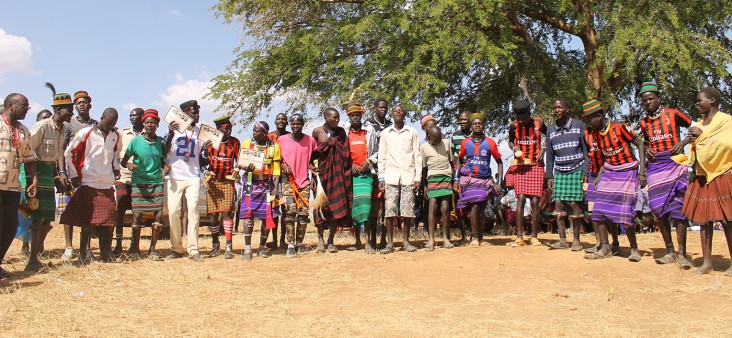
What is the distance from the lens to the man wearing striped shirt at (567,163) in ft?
26.1

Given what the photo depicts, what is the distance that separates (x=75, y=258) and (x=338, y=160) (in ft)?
12.4

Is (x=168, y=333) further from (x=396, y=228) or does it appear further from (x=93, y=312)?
(x=396, y=228)

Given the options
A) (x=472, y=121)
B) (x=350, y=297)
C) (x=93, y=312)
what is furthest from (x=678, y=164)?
(x=93, y=312)

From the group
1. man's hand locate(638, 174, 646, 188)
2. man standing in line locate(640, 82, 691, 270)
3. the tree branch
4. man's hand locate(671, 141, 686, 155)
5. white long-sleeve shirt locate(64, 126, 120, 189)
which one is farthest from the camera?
the tree branch

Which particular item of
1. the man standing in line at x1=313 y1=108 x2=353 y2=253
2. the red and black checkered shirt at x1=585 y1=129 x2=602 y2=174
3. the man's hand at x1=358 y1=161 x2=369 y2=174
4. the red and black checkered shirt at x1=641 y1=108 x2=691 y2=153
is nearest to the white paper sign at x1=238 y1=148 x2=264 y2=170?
the man standing in line at x1=313 y1=108 x2=353 y2=253

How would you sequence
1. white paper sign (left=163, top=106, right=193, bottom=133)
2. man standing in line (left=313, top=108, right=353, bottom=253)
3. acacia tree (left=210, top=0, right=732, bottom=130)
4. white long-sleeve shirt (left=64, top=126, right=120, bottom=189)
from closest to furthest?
white long-sleeve shirt (left=64, top=126, right=120, bottom=189) → white paper sign (left=163, top=106, right=193, bottom=133) → man standing in line (left=313, top=108, right=353, bottom=253) → acacia tree (left=210, top=0, right=732, bottom=130)

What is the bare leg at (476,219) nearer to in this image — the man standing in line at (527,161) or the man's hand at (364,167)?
the man standing in line at (527,161)

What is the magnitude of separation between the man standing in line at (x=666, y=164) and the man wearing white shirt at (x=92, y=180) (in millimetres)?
6537

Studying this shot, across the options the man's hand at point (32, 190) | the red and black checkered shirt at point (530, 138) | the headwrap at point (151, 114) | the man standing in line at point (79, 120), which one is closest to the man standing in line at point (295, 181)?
the headwrap at point (151, 114)

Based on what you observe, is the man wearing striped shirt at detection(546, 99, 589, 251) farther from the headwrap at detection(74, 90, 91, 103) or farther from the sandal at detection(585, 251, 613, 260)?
the headwrap at detection(74, 90, 91, 103)

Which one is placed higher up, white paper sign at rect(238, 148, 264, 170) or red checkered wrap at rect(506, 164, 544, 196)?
white paper sign at rect(238, 148, 264, 170)

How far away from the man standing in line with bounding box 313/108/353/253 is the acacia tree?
13.2 ft

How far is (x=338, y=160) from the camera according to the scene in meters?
8.77

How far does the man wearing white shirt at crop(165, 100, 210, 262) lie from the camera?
27.6ft
